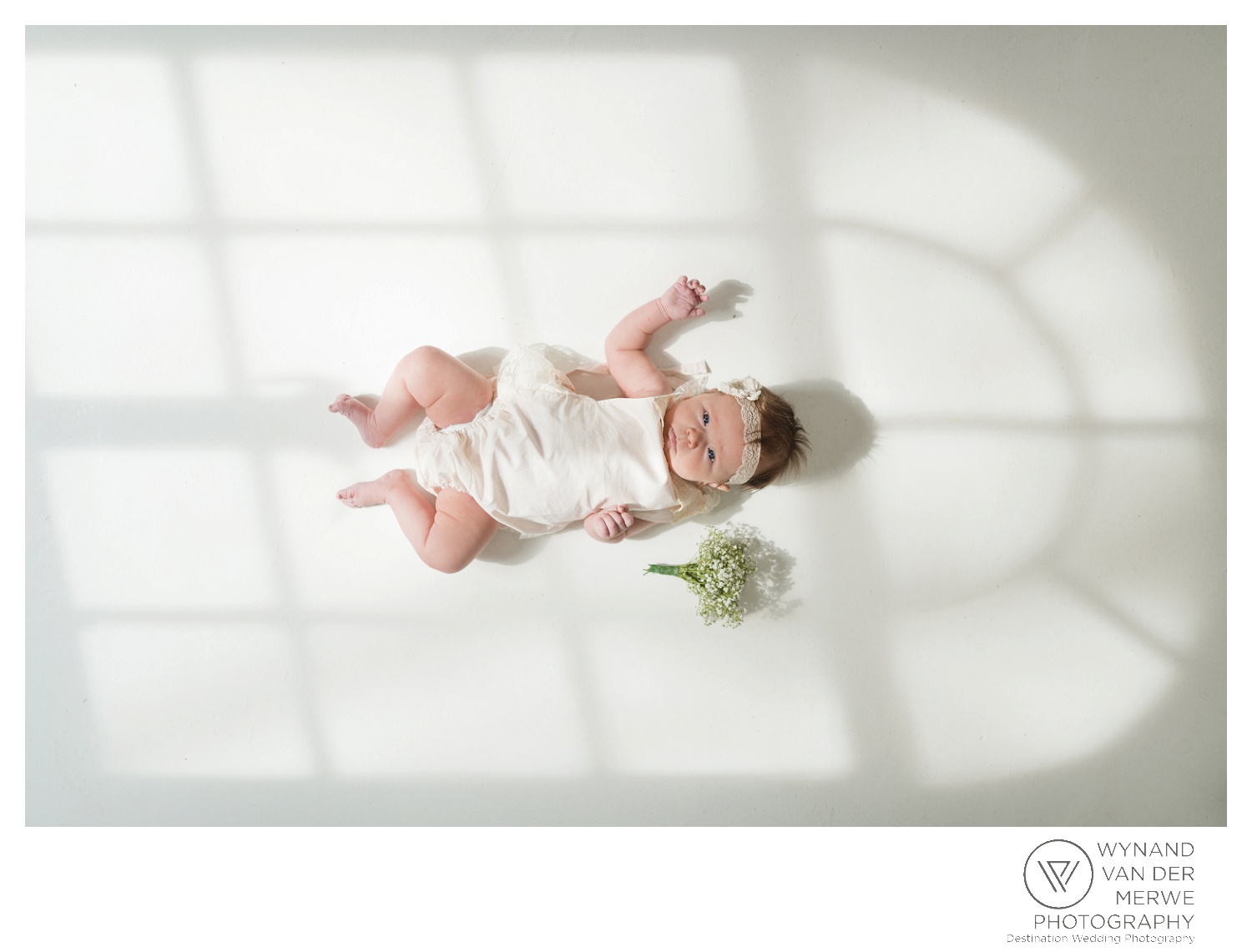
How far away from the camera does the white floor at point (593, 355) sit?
204cm

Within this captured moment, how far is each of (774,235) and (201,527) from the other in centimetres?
192

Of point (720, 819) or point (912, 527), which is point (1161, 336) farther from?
point (720, 819)

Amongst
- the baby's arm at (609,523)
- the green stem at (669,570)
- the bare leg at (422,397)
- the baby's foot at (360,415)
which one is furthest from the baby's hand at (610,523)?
the baby's foot at (360,415)

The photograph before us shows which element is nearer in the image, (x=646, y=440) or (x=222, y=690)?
(x=646, y=440)

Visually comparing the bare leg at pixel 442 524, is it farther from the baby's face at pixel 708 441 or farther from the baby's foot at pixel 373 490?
the baby's face at pixel 708 441

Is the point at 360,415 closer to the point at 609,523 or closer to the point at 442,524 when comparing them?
the point at 442,524

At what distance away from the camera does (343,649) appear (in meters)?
2.06

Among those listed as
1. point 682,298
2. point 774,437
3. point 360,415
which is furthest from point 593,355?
point 360,415

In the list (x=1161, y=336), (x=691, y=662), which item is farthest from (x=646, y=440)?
(x=1161, y=336)

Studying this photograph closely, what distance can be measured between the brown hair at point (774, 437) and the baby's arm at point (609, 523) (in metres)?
0.35

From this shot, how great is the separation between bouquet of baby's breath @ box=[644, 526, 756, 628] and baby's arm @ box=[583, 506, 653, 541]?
0.60 ft

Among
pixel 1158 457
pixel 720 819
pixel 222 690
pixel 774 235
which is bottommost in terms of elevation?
pixel 720 819

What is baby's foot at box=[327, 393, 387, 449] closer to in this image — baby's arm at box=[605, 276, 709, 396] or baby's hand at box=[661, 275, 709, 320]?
baby's arm at box=[605, 276, 709, 396]

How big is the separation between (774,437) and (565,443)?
57 cm
